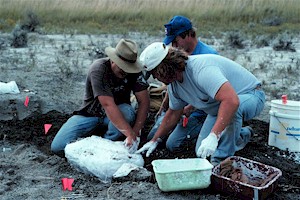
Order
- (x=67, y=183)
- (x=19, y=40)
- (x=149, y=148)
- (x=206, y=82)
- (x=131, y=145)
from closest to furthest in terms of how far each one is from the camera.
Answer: (x=206, y=82) < (x=67, y=183) < (x=131, y=145) < (x=149, y=148) < (x=19, y=40)

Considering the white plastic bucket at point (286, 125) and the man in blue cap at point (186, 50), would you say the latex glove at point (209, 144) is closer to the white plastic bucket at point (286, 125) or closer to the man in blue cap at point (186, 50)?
the man in blue cap at point (186, 50)

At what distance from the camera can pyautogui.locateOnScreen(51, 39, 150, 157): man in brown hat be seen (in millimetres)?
4379

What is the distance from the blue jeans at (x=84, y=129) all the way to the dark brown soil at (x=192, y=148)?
0.13 meters

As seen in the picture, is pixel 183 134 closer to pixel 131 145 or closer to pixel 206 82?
pixel 131 145

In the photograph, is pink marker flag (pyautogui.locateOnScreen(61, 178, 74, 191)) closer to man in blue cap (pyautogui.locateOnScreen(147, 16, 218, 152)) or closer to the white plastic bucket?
man in blue cap (pyautogui.locateOnScreen(147, 16, 218, 152))

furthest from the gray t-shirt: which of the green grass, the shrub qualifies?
the green grass

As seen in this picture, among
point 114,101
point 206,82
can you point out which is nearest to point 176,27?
point 114,101

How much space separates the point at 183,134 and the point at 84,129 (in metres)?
0.93

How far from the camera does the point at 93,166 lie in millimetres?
4043

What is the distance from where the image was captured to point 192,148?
4.73 meters

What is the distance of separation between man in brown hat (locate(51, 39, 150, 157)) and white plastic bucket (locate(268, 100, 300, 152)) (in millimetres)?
1181

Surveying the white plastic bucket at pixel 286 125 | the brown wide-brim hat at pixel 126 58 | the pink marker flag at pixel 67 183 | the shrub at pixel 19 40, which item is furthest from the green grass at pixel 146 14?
the pink marker flag at pixel 67 183

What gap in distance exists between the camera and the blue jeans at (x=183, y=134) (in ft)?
15.5

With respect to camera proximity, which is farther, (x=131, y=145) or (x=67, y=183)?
(x=131, y=145)
